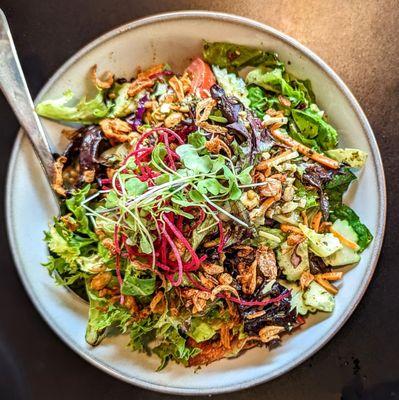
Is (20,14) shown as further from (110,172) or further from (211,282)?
(211,282)

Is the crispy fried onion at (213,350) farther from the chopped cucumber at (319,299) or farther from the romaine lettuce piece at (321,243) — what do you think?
the romaine lettuce piece at (321,243)

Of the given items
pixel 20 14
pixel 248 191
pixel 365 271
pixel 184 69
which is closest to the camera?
pixel 248 191

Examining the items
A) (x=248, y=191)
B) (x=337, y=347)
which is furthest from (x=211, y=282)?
(x=337, y=347)

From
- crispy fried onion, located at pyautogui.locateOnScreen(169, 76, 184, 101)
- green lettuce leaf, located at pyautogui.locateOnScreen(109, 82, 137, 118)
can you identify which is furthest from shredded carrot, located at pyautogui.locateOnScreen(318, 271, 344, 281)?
green lettuce leaf, located at pyautogui.locateOnScreen(109, 82, 137, 118)

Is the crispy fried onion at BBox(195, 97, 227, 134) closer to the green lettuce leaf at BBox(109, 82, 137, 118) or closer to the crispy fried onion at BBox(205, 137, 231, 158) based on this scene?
the crispy fried onion at BBox(205, 137, 231, 158)

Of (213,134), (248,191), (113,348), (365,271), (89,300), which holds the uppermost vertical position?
(213,134)

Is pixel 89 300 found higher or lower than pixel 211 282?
lower
